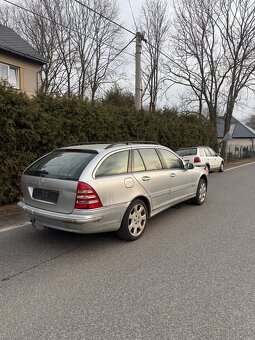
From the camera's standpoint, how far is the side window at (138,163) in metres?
4.86

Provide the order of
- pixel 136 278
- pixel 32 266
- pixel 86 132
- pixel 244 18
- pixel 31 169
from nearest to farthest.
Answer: pixel 136 278
pixel 32 266
pixel 31 169
pixel 86 132
pixel 244 18

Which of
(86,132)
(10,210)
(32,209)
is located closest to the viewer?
(32,209)

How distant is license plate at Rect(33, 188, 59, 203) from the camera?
4.11m

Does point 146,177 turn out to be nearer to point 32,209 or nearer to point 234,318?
point 32,209

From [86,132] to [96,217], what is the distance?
5.73 m

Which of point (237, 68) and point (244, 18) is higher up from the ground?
point (244, 18)

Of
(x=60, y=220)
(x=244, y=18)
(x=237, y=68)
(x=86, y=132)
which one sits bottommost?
(x=60, y=220)

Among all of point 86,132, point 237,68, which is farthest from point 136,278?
point 237,68

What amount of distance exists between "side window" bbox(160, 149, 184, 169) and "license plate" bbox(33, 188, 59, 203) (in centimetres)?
254

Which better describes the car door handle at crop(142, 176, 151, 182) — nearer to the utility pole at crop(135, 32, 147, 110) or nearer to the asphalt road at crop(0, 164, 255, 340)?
the asphalt road at crop(0, 164, 255, 340)

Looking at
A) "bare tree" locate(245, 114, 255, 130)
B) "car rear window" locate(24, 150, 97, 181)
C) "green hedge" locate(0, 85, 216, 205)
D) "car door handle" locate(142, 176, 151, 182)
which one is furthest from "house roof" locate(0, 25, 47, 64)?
"bare tree" locate(245, 114, 255, 130)

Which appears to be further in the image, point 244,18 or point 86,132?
point 244,18

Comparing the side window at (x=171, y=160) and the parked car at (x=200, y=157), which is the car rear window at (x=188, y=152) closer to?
the parked car at (x=200, y=157)

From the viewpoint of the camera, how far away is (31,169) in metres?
4.70
